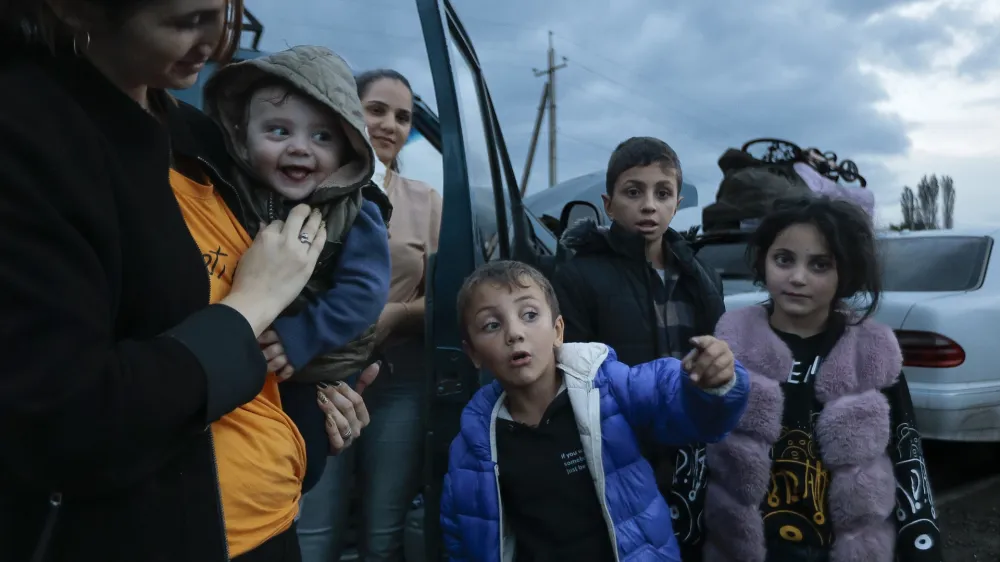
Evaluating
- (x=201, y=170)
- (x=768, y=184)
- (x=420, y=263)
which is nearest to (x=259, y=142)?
(x=201, y=170)

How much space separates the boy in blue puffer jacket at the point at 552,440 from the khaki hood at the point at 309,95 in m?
0.53

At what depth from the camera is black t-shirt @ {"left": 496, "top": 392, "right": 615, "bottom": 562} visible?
157 cm

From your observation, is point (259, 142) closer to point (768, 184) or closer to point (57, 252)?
point (57, 252)

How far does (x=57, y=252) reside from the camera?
2.07ft

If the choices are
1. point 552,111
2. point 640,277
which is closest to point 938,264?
point 640,277

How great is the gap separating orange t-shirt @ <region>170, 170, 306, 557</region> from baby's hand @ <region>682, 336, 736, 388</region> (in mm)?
797

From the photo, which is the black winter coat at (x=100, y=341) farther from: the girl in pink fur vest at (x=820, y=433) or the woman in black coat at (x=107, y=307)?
the girl in pink fur vest at (x=820, y=433)

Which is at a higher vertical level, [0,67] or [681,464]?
[0,67]

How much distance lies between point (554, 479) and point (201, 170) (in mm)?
1031

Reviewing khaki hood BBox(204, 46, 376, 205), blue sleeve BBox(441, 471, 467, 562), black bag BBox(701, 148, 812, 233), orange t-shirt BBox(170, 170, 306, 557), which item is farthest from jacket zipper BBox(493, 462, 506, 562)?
black bag BBox(701, 148, 812, 233)

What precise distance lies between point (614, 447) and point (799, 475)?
25.2 inches

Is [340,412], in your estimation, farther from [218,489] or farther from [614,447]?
[614,447]

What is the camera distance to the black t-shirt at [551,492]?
5.14ft

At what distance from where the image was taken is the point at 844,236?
6.62 feet
